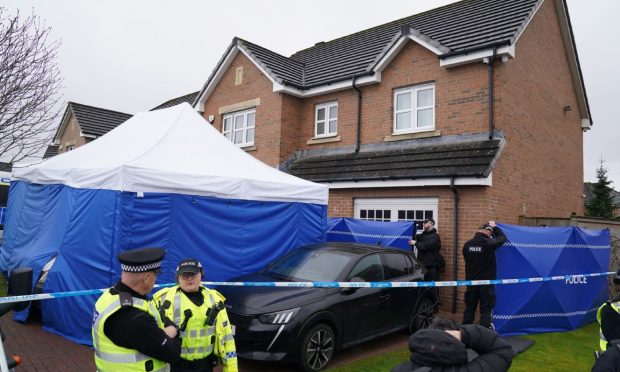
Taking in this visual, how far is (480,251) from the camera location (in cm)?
711

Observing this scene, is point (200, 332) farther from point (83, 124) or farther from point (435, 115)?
point (83, 124)

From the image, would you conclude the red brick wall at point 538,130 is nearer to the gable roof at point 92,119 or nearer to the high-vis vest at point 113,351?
the high-vis vest at point 113,351

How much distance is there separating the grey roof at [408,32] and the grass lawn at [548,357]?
630cm

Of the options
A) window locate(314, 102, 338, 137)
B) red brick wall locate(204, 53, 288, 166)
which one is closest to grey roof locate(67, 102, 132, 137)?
red brick wall locate(204, 53, 288, 166)

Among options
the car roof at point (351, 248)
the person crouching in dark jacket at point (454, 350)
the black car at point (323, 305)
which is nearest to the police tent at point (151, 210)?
the black car at point (323, 305)

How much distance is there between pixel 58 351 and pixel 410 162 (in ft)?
26.3

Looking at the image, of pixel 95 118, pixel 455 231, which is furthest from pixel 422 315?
pixel 95 118

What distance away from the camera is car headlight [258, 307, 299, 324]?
5078 millimetres

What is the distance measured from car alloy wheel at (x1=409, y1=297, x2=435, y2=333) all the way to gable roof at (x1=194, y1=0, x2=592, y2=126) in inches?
242

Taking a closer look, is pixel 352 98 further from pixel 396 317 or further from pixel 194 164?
pixel 396 317

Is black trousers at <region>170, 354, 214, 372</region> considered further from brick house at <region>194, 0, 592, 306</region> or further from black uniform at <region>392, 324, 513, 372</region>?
brick house at <region>194, 0, 592, 306</region>

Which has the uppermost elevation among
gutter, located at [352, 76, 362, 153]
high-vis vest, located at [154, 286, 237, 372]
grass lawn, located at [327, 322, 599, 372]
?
gutter, located at [352, 76, 362, 153]

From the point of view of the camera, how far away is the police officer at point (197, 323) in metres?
3.22

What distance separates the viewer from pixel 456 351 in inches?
85.9
